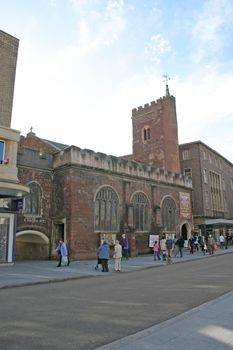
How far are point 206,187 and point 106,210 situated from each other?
21982 millimetres

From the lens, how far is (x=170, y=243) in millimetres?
21250

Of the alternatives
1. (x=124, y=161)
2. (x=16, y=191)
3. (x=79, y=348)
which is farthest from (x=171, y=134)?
(x=79, y=348)

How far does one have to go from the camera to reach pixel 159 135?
39281mm

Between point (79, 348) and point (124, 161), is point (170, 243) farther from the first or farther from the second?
point (79, 348)

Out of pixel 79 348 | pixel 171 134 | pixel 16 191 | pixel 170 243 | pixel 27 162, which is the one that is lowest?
pixel 79 348

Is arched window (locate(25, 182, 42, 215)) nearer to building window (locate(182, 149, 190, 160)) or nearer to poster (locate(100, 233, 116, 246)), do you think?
poster (locate(100, 233, 116, 246))

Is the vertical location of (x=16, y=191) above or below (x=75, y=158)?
below

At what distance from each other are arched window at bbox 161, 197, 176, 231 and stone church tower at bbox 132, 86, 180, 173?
5.98 meters

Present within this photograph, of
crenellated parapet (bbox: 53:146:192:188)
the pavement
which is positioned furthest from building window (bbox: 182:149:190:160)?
the pavement

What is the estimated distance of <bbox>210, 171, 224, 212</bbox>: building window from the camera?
46062mm

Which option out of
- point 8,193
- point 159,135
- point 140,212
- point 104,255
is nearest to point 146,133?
point 159,135

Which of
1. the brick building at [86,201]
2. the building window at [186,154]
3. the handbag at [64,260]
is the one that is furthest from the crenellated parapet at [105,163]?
the building window at [186,154]

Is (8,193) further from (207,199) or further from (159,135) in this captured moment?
(207,199)

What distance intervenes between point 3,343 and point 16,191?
12.7m
